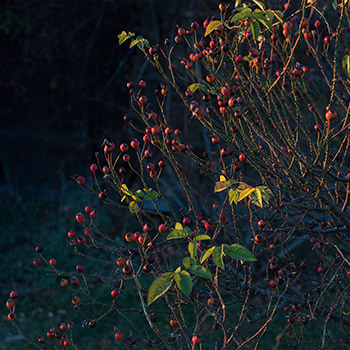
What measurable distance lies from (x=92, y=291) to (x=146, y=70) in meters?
3.09

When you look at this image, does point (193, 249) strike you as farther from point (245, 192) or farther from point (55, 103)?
point (55, 103)

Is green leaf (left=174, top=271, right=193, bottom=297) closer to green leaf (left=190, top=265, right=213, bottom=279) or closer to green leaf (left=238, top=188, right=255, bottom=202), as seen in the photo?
green leaf (left=190, top=265, right=213, bottom=279)

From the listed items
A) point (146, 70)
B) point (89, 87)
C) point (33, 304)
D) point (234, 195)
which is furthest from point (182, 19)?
point (234, 195)

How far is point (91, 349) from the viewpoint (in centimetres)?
463

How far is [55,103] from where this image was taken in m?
8.05

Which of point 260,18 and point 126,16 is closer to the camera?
point 260,18

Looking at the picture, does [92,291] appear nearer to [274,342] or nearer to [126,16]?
[274,342]

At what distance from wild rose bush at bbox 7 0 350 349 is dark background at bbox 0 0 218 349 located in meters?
0.51

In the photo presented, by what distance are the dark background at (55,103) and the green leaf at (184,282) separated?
500 centimetres

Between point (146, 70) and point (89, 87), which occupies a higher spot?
point (146, 70)

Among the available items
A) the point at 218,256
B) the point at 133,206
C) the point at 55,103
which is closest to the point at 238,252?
the point at 218,256

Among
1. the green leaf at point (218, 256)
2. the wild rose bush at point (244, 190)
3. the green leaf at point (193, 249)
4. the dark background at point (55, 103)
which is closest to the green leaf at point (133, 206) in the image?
the wild rose bush at point (244, 190)

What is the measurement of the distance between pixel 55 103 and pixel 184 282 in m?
6.98

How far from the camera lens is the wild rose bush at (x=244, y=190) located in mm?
1982
